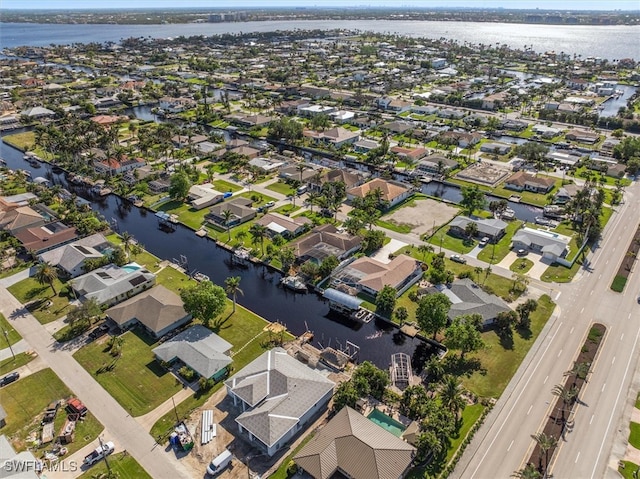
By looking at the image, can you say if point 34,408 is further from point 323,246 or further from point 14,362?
point 323,246

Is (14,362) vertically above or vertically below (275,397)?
below

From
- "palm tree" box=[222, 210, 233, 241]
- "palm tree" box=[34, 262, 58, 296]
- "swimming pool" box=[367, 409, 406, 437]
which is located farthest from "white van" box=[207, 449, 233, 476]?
"palm tree" box=[222, 210, 233, 241]

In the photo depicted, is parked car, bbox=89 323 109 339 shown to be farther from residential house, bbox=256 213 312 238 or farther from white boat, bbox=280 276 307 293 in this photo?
residential house, bbox=256 213 312 238

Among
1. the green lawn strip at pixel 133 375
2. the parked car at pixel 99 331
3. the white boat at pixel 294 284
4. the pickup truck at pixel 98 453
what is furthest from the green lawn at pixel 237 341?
the parked car at pixel 99 331

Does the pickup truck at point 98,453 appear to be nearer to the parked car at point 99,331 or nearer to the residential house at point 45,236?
the parked car at point 99,331

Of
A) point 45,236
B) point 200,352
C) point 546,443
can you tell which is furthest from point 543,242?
point 45,236
